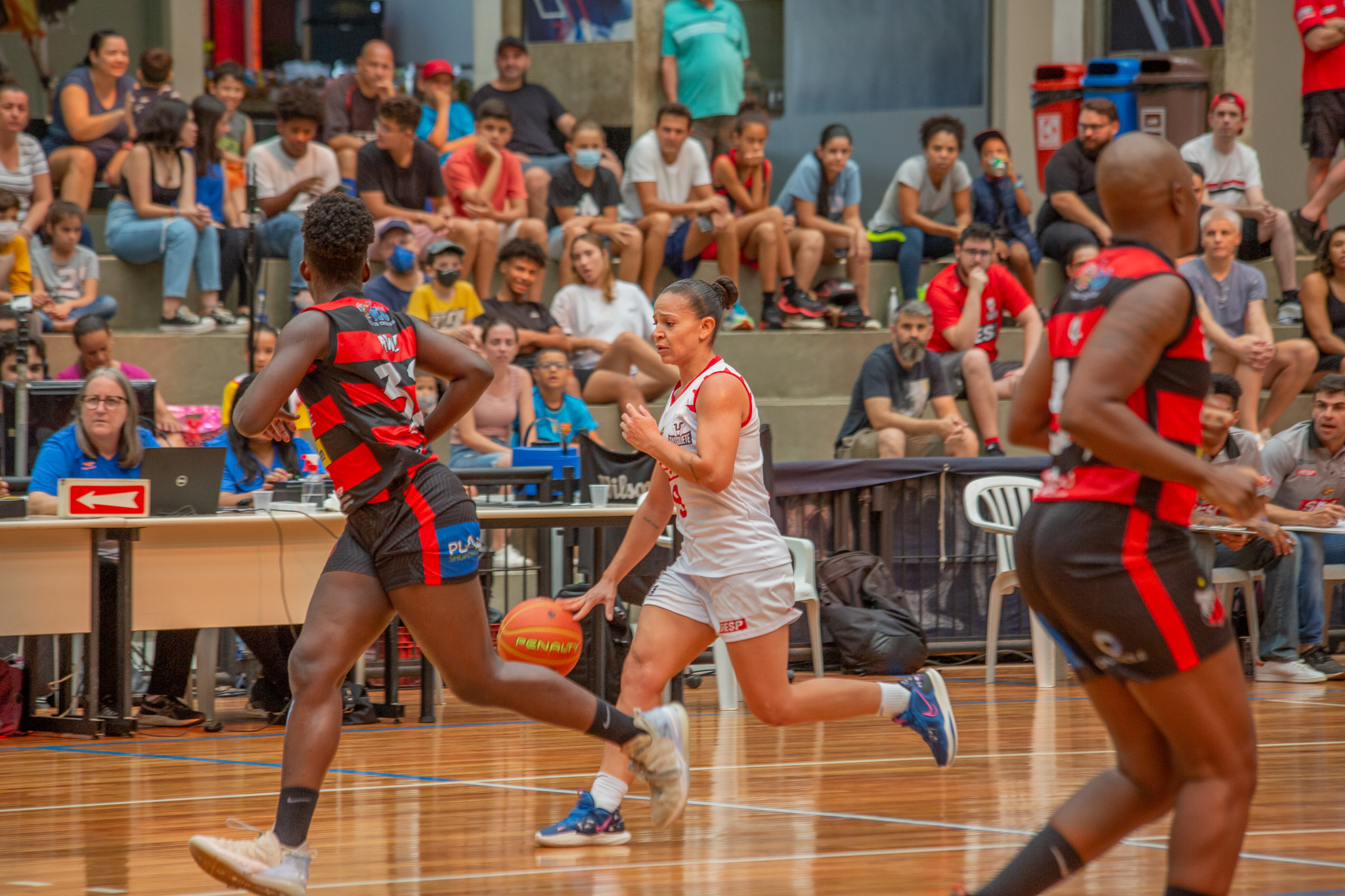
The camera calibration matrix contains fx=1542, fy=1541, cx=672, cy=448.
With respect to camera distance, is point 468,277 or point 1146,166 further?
point 468,277

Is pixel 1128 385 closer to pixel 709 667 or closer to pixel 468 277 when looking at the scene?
pixel 709 667

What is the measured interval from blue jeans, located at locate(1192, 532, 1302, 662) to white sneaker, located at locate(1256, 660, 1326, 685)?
0.04 metres

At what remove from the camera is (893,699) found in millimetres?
5199

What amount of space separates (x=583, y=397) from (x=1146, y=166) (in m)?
8.11

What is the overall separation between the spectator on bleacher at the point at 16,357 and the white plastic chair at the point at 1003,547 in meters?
5.52

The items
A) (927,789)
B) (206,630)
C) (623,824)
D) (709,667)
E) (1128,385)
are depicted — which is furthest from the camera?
(709,667)

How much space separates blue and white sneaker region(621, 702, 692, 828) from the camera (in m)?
4.60

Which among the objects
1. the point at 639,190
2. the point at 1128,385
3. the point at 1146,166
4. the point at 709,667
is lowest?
the point at 709,667

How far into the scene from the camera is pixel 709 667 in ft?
31.2

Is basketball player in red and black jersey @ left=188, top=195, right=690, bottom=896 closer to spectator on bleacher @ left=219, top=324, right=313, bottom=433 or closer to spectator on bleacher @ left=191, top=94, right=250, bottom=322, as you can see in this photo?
spectator on bleacher @ left=219, top=324, right=313, bottom=433

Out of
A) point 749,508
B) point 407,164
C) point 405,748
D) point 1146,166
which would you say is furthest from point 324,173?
point 1146,166

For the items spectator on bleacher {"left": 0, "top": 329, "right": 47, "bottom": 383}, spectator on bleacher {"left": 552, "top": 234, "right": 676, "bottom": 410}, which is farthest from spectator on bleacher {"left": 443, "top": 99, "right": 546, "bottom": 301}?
spectator on bleacher {"left": 0, "top": 329, "right": 47, "bottom": 383}

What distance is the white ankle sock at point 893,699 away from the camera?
5.19m

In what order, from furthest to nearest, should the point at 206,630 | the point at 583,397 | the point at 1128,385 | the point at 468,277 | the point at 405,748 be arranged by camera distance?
the point at 468,277
the point at 583,397
the point at 206,630
the point at 405,748
the point at 1128,385
